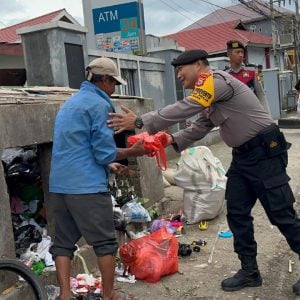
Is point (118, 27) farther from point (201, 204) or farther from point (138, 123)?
point (138, 123)

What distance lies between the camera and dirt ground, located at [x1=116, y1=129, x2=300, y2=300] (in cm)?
365

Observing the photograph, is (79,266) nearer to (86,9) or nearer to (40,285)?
(40,285)

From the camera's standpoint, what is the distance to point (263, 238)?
4953 millimetres

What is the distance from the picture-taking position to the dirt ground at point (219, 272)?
365cm

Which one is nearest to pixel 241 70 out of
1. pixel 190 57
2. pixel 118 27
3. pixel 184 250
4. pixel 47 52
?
pixel 190 57

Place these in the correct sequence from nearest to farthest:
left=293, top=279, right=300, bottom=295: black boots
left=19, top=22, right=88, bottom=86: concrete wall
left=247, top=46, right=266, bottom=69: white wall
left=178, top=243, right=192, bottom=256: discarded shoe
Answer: left=293, top=279, right=300, bottom=295: black boots → left=178, top=243, right=192, bottom=256: discarded shoe → left=19, top=22, right=88, bottom=86: concrete wall → left=247, top=46, right=266, bottom=69: white wall

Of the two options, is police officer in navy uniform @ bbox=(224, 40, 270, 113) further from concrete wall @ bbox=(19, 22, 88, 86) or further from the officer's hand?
the officer's hand

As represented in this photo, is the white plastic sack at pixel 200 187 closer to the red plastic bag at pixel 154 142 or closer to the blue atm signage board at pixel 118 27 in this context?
the red plastic bag at pixel 154 142

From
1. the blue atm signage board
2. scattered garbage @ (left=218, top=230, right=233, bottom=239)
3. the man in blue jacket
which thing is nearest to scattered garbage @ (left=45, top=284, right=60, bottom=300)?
the man in blue jacket

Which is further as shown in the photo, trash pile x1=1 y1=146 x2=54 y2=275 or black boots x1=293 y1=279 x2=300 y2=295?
trash pile x1=1 y1=146 x2=54 y2=275

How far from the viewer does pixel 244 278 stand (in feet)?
12.2

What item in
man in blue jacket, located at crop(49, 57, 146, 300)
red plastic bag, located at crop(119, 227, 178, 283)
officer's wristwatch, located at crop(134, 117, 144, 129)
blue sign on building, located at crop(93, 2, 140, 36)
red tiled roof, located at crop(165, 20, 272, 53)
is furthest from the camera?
red tiled roof, located at crop(165, 20, 272, 53)

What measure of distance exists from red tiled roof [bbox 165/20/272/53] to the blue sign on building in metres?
20.3

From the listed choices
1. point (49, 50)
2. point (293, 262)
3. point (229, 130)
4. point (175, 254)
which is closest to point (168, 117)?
point (229, 130)
